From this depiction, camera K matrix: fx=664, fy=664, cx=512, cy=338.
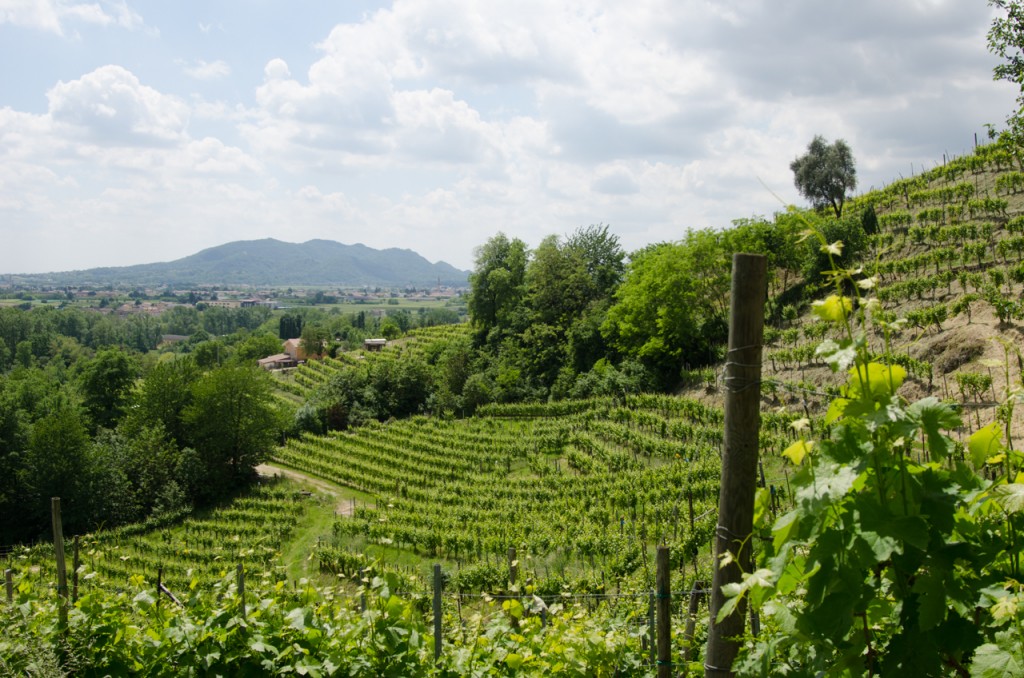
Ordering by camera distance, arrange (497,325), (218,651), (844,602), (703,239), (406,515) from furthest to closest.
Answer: (497,325) → (703,239) → (406,515) → (218,651) → (844,602)

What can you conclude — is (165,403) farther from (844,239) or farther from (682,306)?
(844,239)

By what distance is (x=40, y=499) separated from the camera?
91.0ft

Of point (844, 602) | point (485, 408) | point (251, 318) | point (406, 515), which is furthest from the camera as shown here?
point (251, 318)

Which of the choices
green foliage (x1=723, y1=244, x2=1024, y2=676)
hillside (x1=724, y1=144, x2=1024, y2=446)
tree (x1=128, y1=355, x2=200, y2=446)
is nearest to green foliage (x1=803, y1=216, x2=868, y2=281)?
hillside (x1=724, y1=144, x2=1024, y2=446)

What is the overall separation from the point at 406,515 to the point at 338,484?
317 inches

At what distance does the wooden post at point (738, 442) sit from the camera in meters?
2.56

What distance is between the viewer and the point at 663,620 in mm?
3547

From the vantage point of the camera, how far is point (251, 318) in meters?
169

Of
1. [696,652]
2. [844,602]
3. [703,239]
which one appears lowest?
[696,652]

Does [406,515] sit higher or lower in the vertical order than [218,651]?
lower

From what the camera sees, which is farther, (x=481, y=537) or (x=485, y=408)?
(x=485, y=408)

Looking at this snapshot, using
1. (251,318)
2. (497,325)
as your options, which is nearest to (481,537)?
(497,325)

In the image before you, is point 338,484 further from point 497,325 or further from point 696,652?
point 696,652

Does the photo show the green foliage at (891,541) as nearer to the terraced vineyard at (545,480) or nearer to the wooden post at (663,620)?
the wooden post at (663,620)
